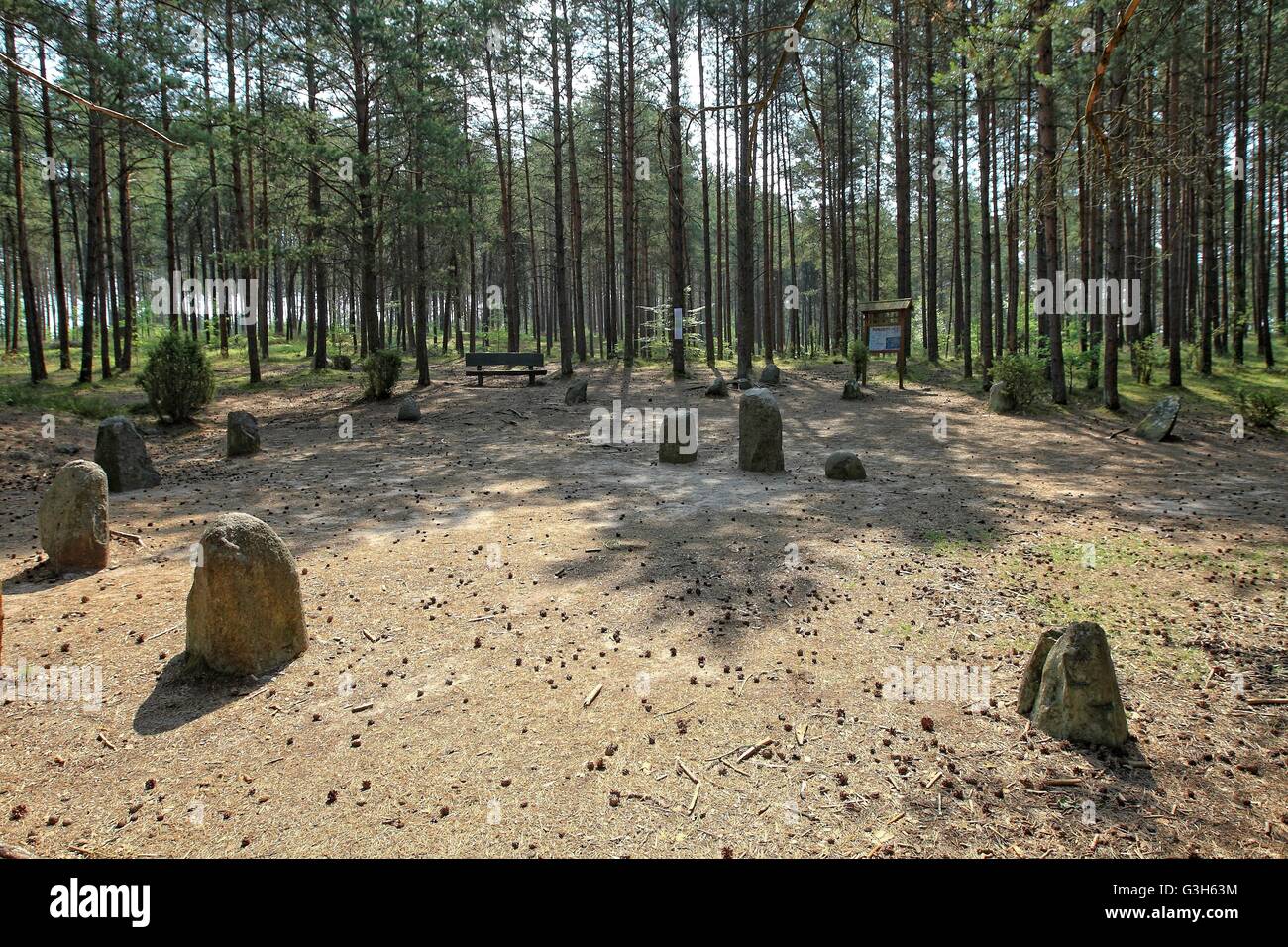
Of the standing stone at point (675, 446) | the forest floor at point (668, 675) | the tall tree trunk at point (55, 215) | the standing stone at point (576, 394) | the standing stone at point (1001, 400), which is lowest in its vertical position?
the forest floor at point (668, 675)

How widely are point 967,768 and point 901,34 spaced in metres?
22.1

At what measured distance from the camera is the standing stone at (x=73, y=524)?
6.57 metres

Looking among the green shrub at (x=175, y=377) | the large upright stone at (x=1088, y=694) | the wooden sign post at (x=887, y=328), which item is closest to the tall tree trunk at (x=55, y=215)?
the green shrub at (x=175, y=377)

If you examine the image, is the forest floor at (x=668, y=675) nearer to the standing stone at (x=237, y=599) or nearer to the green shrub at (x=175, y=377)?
the standing stone at (x=237, y=599)

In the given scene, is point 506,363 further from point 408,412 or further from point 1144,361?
point 1144,361

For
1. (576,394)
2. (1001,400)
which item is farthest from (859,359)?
(576,394)

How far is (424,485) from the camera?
10758 millimetres

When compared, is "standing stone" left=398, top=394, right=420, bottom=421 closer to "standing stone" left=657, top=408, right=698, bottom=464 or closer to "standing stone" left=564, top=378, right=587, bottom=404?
"standing stone" left=564, top=378, right=587, bottom=404

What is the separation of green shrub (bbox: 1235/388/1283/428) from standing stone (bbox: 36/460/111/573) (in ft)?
60.7

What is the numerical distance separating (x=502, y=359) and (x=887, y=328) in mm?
11801

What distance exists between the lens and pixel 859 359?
22.0m

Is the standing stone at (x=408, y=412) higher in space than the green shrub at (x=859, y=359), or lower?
lower

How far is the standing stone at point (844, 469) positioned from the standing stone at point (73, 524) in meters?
9.12
